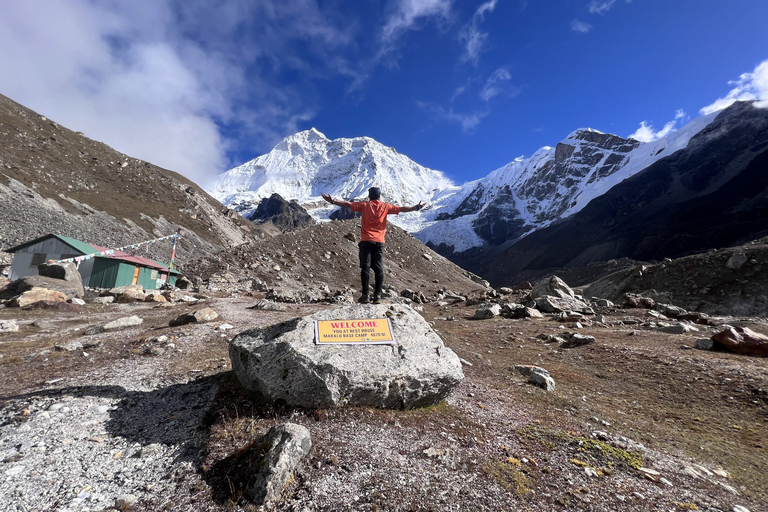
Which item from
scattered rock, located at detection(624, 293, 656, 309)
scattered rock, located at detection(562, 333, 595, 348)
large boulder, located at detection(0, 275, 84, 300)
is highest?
large boulder, located at detection(0, 275, 84, 300)

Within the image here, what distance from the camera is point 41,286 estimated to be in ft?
55.7

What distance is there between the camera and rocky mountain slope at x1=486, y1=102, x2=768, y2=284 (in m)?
72.1

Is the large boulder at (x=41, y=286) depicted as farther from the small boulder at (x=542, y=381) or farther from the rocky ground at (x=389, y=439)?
the small boulder at (x=542, y=381)

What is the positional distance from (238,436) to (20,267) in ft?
131

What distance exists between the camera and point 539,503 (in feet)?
11.2

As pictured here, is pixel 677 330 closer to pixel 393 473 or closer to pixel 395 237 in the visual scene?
pixel 393 473

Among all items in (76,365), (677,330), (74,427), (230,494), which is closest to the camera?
(230,494)

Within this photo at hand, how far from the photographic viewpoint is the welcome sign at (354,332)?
5.46 m

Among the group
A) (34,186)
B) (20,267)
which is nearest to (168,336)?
(20,267)

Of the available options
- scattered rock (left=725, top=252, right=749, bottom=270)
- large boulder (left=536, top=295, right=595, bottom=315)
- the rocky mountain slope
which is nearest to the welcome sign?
large boulder (left=536, top=295, right=595, bottom=315)

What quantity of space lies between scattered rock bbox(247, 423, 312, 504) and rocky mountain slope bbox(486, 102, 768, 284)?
285 ft

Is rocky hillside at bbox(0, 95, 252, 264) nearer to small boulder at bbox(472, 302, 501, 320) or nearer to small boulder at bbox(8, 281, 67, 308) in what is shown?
small boulder at bbox(8, 281, 67, 308)

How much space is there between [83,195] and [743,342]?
72.8m

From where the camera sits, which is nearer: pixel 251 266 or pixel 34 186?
pixel 251 266
